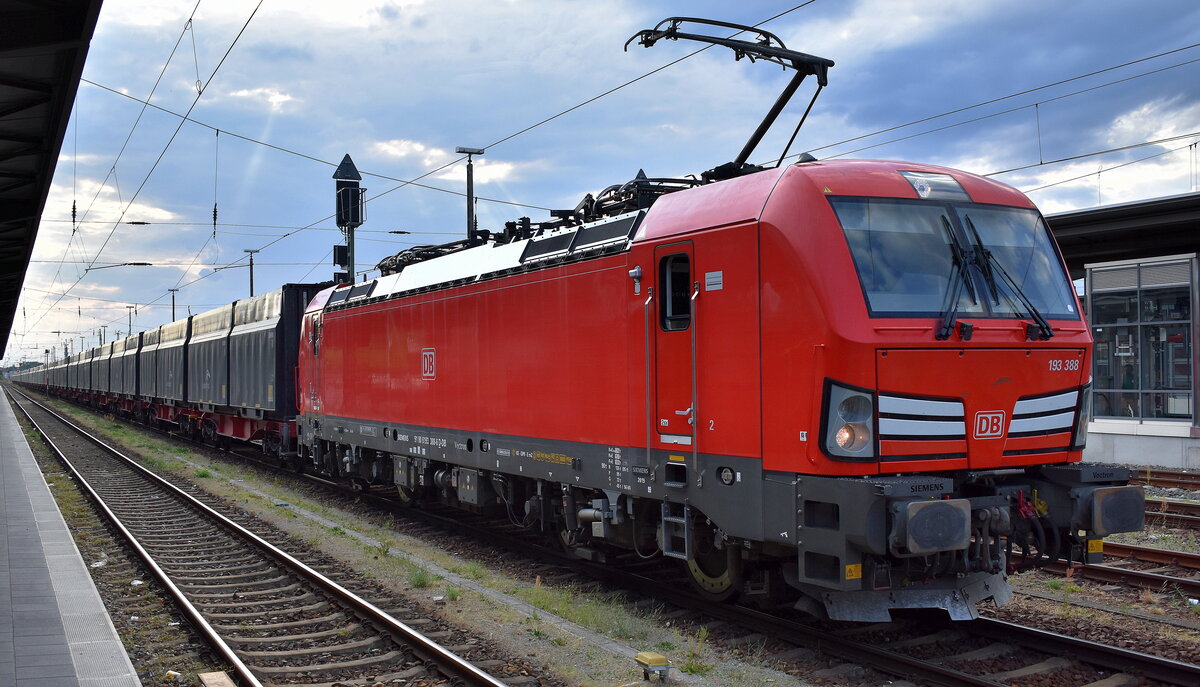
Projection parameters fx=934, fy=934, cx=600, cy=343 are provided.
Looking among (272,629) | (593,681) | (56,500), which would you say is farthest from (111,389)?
(593,681)

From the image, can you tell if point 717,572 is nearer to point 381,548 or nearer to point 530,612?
point 530,612

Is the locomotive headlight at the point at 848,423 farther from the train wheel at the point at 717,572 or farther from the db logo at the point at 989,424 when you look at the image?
the train wheel at the point at 717,572

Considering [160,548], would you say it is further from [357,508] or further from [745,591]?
[745,591]

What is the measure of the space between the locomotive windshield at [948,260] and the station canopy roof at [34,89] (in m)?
6.17

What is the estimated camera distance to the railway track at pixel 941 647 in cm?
634

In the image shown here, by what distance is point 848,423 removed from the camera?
645 cm

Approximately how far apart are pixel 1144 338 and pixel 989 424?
16.2 metres

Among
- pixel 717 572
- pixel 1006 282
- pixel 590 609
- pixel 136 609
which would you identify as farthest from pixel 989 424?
pixel 136 609

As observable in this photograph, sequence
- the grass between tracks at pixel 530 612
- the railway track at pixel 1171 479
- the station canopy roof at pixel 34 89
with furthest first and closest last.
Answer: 1. the railway track at pixel 1171 479
2. the station canopy roof at pixel 34 89
3. the grass between tracks at pixel 530 612

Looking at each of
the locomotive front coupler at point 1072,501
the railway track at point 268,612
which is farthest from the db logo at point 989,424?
the railway track at point 268,612

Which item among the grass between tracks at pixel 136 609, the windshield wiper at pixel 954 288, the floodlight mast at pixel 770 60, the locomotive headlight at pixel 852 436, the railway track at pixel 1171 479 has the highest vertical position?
the floodlight mast at pixel 770 60

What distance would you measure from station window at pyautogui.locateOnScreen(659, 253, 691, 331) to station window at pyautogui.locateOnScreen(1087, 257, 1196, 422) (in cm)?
1489

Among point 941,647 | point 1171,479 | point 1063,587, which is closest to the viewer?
point 941,647

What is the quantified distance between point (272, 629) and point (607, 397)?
376 centimetres
